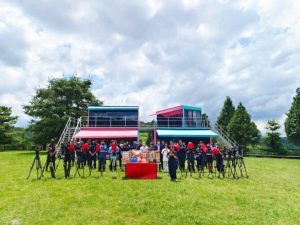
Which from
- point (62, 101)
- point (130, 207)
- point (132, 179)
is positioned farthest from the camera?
point (62, 101)

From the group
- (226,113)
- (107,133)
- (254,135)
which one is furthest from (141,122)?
(226,113)

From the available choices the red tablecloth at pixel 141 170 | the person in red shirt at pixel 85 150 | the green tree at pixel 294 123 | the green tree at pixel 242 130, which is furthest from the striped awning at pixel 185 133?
the green tree at pixel 294 123

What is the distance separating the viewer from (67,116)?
39.1 meters

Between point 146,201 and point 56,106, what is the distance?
32956 mm

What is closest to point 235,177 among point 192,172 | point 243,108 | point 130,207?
point 192,172

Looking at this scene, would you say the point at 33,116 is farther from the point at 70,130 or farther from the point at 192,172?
the point at 192,172

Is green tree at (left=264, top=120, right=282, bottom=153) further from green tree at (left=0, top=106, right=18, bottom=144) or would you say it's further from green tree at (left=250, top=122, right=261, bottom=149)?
green tree at (left=0, top=106, right=18, bottom=144)

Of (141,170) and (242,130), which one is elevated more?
(242,130)

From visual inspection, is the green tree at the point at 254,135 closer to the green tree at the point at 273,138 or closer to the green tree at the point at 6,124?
the green tree at the point at 273,138

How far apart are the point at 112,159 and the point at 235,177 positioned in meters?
7.22

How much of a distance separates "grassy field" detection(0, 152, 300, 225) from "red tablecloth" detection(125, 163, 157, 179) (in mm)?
756

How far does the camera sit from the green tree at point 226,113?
5800cm

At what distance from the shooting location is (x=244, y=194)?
11383 mm

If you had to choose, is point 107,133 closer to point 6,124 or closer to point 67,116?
point 67,116
